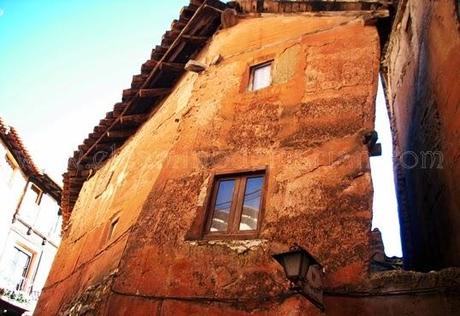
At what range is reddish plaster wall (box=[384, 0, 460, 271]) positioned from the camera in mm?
5637

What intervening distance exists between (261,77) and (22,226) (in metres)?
17.0

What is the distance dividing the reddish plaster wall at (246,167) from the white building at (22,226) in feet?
36.4

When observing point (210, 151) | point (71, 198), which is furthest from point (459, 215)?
point (71, 198)

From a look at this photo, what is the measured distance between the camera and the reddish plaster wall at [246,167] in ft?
15.9

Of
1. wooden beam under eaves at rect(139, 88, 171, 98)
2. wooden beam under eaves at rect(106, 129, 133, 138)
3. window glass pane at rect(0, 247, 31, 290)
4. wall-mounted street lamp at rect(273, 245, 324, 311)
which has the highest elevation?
wooden beam under eaves at rect(139, 88, 171, 98)

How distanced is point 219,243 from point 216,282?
1.67 ft

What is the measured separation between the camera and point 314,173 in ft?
18.0

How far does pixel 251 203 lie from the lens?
565 cm

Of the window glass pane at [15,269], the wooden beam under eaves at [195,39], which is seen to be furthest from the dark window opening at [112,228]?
the window glass pane at [15,269]

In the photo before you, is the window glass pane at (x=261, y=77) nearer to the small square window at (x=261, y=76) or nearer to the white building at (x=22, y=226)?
the small square window at (x=261, y=76)

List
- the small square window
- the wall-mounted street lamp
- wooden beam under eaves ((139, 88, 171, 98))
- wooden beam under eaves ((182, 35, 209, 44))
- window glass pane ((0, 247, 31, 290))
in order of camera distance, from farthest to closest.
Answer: window glass pane ((0, 247, 31, 290)) → wooden beam under eaves ((139, 88, 171, 98)) → wooden beam under eaves ((182, 35, 209, 44)) → the small square window → the wall-mounted street lamp

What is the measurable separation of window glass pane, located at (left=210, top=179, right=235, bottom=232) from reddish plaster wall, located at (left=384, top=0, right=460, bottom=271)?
9.52 feet

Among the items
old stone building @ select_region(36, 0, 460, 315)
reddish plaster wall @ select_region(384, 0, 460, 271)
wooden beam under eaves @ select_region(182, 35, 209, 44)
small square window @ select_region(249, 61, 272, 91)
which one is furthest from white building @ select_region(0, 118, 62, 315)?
reddish plaster wall @ select_region(384, 0, 460, 271)

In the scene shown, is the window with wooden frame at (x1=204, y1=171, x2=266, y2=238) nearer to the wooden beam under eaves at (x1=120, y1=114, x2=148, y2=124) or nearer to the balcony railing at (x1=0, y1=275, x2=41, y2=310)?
the wooden beam under eaves at (x1=120, y1=114, x2=148, y2=124)
